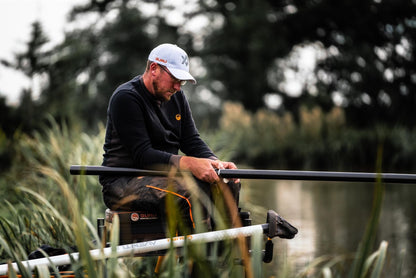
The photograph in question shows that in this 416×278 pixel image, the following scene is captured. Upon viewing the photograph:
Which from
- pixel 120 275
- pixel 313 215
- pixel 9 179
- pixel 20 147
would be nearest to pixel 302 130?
pixel 313 215

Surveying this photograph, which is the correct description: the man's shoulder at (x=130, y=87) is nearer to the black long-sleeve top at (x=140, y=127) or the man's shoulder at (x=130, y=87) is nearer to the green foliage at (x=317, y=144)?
the black long-sleeve top at (x=140, y=127)

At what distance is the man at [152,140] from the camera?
3.34 metres

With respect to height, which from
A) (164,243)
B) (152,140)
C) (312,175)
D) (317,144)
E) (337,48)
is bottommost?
(164,243)

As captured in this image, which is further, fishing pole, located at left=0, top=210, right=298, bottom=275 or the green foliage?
the green foliage

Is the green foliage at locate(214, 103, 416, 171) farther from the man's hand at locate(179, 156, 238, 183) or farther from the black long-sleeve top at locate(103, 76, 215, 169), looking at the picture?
the man's hand at locate(179, 156, 238, 183)

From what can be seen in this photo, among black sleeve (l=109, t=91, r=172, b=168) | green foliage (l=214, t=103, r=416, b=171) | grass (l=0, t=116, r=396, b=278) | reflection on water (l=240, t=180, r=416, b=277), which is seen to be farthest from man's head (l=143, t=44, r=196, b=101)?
green foliage (l=214, t=103, r=416, b=171)

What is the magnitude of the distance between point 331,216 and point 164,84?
5148 millimetres

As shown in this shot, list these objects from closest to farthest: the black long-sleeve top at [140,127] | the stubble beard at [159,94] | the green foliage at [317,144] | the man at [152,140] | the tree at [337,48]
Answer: the man at [152,140] < the black long-sleeve top at [140,127] < the stubble beard at [159,94] < the green foliage at [317,144] < the tree at [337,48]

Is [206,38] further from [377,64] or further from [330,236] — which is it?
[330,236]

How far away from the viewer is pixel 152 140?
370 cm

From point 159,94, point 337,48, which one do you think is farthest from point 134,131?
point 337,48

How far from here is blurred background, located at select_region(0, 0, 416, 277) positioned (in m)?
7.68

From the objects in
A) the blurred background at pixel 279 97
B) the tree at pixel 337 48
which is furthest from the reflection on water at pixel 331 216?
the tree at pixel 337 48

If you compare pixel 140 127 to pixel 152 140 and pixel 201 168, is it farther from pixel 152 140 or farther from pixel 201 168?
pixel 201 168
